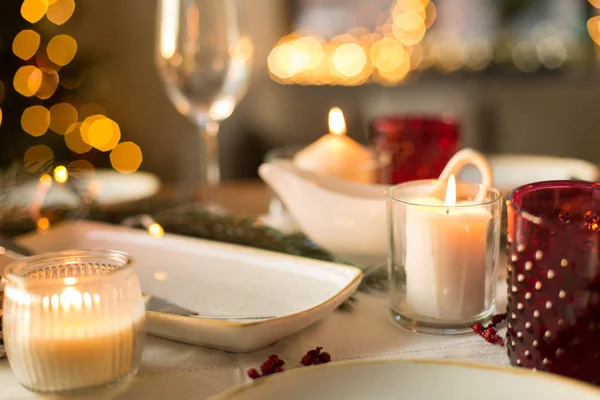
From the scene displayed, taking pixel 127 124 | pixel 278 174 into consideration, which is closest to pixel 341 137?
pixel 278 174

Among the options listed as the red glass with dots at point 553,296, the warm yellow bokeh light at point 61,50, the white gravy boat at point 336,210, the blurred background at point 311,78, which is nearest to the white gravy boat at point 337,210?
the white gravy boat at point 336,210

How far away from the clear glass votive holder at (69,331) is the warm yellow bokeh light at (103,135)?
222cm

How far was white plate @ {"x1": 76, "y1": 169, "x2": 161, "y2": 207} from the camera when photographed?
3.13ft

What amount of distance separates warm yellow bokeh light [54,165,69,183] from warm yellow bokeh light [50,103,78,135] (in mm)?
1703

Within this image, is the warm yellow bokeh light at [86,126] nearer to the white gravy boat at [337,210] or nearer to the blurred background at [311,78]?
the blurred background at [311,78]

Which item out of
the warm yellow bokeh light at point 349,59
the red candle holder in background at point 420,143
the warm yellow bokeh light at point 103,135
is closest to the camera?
the red candle holder in background at point 420,143

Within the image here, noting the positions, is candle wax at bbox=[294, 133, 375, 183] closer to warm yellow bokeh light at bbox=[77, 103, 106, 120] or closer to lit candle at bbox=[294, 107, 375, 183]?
lit candle at bbox=[294, 107, 375, 183]

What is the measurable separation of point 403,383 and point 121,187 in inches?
27.5

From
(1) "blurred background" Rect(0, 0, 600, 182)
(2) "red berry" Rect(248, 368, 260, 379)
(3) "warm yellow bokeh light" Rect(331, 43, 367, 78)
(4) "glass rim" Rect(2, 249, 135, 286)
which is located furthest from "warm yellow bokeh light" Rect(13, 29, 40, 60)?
(2) "red berry" Rect(248, 368, 260, 379)

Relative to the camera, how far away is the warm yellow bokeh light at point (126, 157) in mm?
2867

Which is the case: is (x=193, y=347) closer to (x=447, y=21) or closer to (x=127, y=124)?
(x=447, y=21)

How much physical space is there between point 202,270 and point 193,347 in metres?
0.14

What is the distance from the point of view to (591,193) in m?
0.52

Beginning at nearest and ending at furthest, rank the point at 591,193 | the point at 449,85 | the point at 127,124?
the point at 591,193 < the point at 449,85 < the point at 127,124
